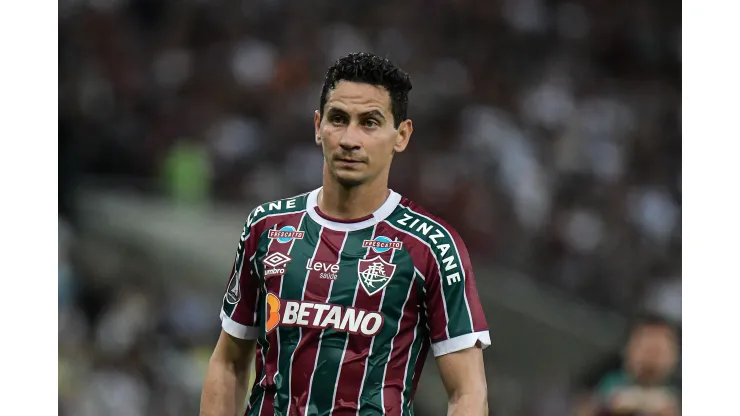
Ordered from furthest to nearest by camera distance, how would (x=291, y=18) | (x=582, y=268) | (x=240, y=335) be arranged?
(x=291, y=18), (x=582, y=268), (x=240, y=335)

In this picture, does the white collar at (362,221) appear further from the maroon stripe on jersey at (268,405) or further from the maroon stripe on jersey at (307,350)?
the maroon stripe on jersey at (268,405)

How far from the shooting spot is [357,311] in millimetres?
3727

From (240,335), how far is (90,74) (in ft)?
26.5

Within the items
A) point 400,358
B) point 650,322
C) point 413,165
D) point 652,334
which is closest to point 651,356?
point 652,334

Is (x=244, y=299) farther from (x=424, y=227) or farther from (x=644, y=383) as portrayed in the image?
(x=644, y=383)

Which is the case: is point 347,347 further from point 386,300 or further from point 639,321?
point 639,321

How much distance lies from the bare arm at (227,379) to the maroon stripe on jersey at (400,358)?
0.62 m

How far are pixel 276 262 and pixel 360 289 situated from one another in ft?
1.12

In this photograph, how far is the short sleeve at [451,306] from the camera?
12.3ft

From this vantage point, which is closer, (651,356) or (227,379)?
(227,379)

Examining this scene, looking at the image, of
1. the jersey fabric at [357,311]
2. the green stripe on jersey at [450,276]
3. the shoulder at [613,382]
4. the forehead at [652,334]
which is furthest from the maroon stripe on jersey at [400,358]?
the shoulder at [613,382]

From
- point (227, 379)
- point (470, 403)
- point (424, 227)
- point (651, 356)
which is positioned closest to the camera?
point (470, 403)

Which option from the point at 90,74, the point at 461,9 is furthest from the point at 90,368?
the point at 461,9

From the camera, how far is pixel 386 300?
12.3 feet
